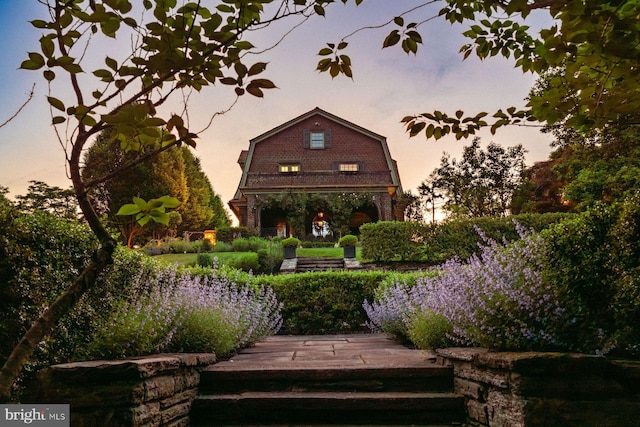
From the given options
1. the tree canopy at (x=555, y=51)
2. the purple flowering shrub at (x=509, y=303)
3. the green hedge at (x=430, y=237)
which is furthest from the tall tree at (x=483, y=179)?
the tree canopy at (x=555, y=51)

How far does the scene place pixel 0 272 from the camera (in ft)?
9.36

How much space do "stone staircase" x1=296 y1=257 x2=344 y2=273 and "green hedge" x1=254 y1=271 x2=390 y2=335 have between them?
828 centimetres

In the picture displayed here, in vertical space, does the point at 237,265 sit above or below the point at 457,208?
below

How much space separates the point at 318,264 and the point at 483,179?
629 inches

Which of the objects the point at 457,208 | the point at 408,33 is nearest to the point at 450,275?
the point at 408,33

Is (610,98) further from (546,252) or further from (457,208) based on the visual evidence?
(457,208)

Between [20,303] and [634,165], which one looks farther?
[634,165]

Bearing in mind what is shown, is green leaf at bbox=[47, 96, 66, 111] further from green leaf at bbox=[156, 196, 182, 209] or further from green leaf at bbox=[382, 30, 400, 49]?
green leaf at bbox=[382, 30, 400, 49]

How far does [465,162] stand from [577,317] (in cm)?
2784

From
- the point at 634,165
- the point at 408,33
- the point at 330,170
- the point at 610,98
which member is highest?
the point at 330,170

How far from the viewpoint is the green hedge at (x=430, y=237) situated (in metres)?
16.9

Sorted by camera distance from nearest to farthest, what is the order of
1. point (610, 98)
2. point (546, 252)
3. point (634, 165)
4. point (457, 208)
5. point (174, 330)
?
point (610, 98)
point (546, 252)
point (174, 330)
point (634, 165)
point (457, 208)
